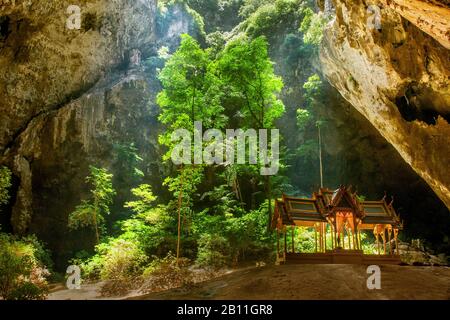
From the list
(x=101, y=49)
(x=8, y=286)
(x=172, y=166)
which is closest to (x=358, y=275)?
(x=8, y=286)

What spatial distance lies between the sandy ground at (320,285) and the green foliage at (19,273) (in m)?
3.11

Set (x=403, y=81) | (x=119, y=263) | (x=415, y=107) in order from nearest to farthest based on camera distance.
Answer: (x=403, y=81) < (x=415, y=107) < (x=119, y=263)

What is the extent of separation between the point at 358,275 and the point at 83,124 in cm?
1763

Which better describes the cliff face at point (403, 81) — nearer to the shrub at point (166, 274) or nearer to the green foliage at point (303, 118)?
the green foliage at point (303, 118)

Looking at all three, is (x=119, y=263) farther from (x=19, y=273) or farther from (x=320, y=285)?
(x=320, y=285)

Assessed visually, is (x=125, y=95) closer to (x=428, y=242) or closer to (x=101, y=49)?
(x=101, y=49)

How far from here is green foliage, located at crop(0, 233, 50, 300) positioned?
10587 mm

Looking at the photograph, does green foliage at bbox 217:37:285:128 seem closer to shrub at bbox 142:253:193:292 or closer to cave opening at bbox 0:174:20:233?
shrub at bbox 142:253:193:292

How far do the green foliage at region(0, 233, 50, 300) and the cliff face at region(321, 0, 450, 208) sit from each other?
42.1ft

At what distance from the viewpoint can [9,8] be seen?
16.4 meters

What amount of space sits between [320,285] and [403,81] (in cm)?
780

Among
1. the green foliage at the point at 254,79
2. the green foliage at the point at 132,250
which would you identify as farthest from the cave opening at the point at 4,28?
the green foliage at the point at 254,79

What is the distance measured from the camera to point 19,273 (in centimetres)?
1218

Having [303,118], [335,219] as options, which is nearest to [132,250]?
[335,219]
